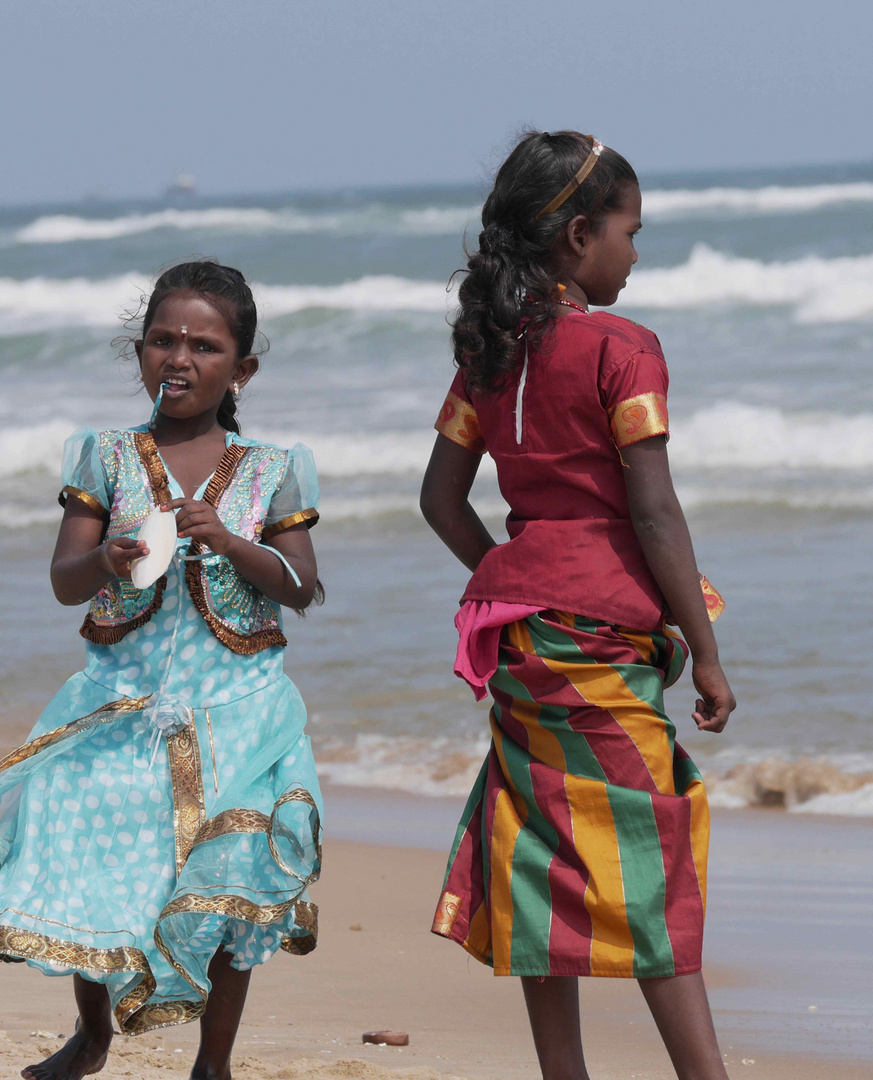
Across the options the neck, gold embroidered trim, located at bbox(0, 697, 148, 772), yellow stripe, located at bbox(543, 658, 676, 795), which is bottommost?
gold embroidered trim, located at bbox(0, 697, 148, 772)

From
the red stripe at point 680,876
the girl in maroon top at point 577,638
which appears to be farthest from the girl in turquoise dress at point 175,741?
the red stripe at point 680,876

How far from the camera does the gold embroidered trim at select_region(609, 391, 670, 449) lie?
220cm

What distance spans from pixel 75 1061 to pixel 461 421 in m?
1.31

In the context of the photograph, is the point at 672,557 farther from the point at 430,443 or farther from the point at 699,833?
the point at 430,443

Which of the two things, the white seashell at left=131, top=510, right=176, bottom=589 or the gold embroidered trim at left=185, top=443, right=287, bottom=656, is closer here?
the white seashell at left=131, top=510, right=176, bottom=589

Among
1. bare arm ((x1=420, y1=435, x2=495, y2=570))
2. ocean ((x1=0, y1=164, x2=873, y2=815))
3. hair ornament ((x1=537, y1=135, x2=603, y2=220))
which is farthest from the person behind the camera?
ocean ((x1=0, y1=164, x2=873, y2=815))

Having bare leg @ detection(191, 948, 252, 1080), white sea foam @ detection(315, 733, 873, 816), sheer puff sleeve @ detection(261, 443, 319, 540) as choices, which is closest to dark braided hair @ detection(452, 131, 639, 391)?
sheer puff sleeve @ detection(261, 443, 319, 540)

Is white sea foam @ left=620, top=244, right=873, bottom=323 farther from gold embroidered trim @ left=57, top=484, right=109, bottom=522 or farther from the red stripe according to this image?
the red stripe

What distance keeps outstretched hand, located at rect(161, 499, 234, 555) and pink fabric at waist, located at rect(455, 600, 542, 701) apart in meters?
0.43

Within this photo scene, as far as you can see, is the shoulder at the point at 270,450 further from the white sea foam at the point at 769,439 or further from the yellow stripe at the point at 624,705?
the white sea foam at the point at 769,439

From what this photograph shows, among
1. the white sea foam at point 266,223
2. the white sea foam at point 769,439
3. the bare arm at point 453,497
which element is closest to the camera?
the bare arm at point 453,497

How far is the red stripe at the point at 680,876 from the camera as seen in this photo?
223 cm

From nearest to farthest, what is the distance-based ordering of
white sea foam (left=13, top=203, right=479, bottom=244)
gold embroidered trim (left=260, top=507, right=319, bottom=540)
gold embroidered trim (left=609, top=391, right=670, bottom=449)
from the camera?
gold embroidered trim (left=609, top=391, right=670, bottom=449) < gold embroidered trim (left=260, top=507, right=319, bottom=540) < white sea foam (left=13, top=203, right=479, bottom=244)

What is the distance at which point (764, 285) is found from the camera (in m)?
17.8
